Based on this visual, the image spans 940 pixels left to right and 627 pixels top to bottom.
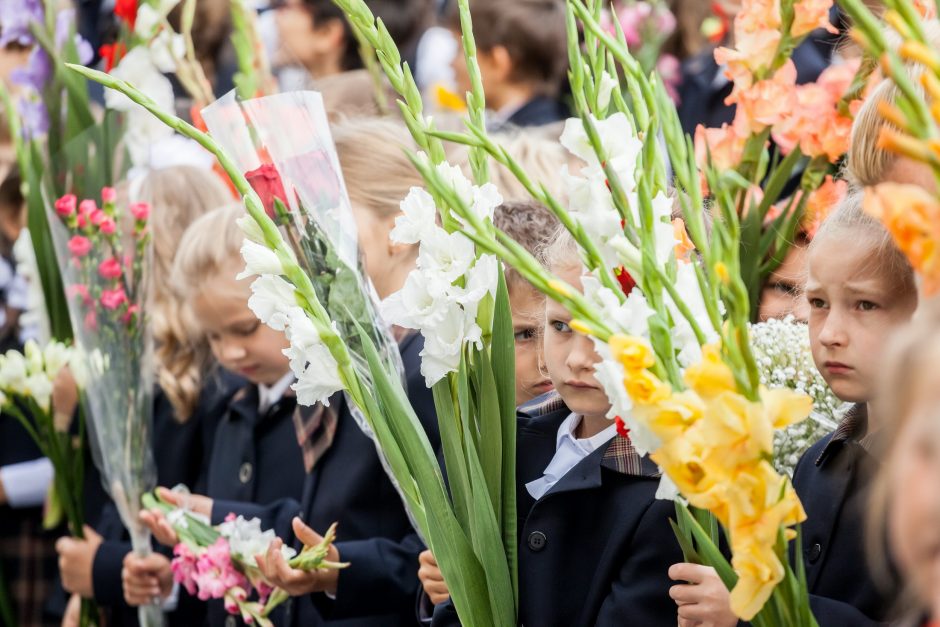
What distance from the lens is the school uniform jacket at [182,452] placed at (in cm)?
265

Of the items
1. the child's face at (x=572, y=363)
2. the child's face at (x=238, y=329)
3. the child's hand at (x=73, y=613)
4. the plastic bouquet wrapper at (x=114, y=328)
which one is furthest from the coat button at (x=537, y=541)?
the child's hand at (x=73, y=613)

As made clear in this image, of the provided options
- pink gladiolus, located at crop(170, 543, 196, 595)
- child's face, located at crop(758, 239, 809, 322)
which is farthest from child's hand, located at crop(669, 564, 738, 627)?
pink gladiolus, located at crop(170, 543, 196, 595)

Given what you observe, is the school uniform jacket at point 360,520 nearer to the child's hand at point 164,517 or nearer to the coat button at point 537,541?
the child's hand at point 164,517

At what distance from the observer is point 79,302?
2469 millimetres

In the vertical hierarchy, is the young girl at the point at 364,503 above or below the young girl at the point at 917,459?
below

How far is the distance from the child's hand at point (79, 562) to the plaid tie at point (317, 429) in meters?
0.63

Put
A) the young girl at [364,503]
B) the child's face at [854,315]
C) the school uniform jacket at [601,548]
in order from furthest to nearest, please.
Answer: the young girl at [364,503] → the school uniform jacket at [601,548] → the child's face at [854,315]

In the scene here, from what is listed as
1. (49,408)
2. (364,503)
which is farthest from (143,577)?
(364,503)

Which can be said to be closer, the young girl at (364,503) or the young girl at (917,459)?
the young girl at (917,459)

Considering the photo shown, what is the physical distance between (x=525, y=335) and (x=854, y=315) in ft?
2.13

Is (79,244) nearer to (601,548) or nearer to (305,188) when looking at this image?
(305,188)

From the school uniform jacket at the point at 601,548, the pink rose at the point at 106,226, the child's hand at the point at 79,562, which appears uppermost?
the pink rose at the point at 106,226

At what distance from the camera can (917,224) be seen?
0.80 metres

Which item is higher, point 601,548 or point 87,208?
point 87,208
